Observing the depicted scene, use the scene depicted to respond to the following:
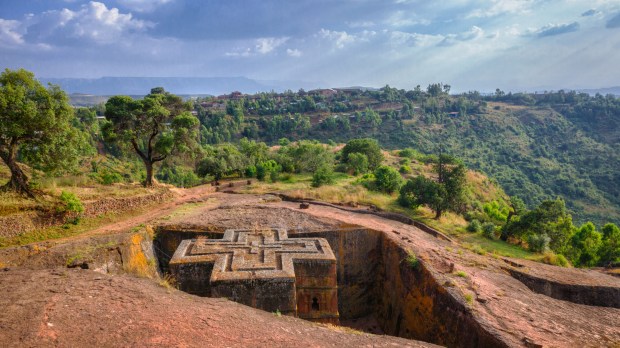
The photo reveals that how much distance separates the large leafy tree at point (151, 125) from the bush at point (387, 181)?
1282cm

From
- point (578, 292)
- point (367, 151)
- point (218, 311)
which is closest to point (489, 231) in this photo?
point (578, 292)

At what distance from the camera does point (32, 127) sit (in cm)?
1341

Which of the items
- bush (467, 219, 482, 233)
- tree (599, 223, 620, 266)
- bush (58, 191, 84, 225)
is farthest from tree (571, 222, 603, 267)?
bush (58, 191, 84, 225)

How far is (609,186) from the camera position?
50.7 meters

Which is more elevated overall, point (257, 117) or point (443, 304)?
point (257, 117)

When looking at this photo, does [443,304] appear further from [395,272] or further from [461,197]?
[461,197]

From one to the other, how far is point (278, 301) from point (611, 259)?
65.0 feet

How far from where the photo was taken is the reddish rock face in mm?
8766

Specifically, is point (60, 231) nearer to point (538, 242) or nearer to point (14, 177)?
point (14, 177)

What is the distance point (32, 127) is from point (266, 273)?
37.3 feet

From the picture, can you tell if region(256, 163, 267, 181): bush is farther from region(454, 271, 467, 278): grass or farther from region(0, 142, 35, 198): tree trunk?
region(454, 271, 467, 278): grass

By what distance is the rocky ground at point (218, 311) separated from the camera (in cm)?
545

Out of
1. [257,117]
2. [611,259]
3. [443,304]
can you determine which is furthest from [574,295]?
[257,117]

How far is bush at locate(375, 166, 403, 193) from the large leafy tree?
12818 mm
